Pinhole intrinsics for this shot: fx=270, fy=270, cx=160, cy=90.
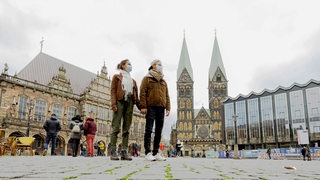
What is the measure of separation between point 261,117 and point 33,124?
134ft

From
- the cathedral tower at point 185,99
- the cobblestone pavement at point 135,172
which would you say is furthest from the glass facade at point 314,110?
the cobblestone pavement at point 135,172

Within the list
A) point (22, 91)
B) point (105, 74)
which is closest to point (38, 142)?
point (22, 91)

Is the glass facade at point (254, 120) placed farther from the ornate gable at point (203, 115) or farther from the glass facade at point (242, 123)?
the ornate gable at point (203, 115)

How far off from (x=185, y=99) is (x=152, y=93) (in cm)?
7642

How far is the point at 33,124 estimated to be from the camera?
2802 centimetres

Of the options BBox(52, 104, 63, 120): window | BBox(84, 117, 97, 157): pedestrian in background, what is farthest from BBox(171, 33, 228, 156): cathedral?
BBox(84, 117, 97, 157): pedestrian in background

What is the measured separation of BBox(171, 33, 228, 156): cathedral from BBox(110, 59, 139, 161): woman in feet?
225

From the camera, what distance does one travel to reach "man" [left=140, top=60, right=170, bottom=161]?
6.06m

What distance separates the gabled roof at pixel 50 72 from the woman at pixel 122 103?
28526 millimetres

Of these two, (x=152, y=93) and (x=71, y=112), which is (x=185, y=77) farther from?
(x=152, y=93)

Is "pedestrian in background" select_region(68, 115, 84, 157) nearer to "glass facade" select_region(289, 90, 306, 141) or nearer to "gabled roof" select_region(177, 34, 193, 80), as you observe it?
"glass facade" select_region(289, 90, 306, 141)

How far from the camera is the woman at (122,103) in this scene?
616cm

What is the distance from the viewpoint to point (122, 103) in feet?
20.5

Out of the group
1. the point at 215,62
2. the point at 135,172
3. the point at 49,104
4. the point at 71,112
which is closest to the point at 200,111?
the point at 215,62
